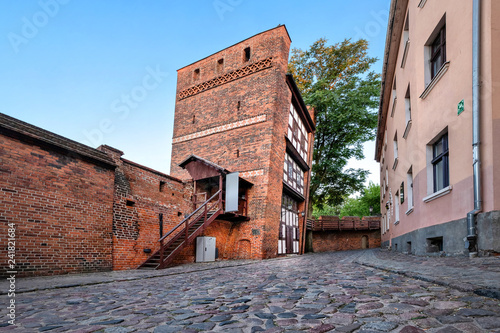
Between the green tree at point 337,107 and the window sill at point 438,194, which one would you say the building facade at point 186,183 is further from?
the window sill at point 438,194

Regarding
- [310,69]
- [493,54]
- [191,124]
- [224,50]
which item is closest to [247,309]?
[493,54]

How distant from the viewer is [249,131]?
16.5 metres

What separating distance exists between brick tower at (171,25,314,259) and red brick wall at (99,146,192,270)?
199 centimetres

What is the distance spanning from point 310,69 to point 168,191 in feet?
54.0

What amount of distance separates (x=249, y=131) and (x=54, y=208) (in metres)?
10.1

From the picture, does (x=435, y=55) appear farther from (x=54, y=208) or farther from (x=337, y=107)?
(x=337, y=107)

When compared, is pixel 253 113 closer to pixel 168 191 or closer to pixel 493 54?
pixel 168 191

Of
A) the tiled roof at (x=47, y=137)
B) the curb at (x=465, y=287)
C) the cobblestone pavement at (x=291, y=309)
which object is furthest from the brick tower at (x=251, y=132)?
the curb at (x=465, y=287)

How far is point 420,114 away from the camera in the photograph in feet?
27.0


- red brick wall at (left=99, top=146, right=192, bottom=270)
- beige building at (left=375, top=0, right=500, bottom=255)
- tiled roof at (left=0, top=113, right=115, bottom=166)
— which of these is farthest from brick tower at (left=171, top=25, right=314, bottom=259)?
beige building at (left=375, top=0, right=500, bottom=255)

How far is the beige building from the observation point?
16.6 feet

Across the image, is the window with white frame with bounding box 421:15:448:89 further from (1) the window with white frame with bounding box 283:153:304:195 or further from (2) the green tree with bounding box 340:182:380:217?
(2) the green tree with bounding box 340:182:380:217

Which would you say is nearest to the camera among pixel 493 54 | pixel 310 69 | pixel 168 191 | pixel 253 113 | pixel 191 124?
pixel 493 54

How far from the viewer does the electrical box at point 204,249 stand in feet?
43.7
